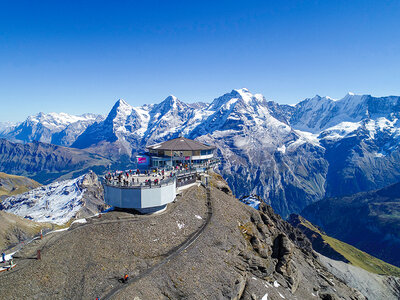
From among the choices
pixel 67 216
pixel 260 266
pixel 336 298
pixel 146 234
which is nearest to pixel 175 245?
pixel 146 234

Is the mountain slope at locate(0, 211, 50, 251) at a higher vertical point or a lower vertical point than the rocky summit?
lower

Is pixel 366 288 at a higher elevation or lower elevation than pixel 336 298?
lower

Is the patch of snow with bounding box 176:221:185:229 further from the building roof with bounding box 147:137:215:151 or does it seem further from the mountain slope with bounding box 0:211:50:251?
the mountain slope with bounding box 0:211:50:251

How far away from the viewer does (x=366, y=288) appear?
120500mm

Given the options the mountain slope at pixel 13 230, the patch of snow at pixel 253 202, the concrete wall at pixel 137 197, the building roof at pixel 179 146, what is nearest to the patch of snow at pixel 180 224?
the concrete wall at pixel 137 197

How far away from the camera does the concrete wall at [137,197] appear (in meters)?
45.7

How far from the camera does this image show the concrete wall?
4572cm

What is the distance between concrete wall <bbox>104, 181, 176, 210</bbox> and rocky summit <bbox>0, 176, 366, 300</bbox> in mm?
2026

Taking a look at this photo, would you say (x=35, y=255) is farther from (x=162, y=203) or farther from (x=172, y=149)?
(x=172, y=149)

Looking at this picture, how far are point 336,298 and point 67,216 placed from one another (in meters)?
189

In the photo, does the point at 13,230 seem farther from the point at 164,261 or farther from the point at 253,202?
the point at 164,261

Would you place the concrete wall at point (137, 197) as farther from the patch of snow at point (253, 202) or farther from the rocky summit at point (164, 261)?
the patch of snow at point (253, 202)

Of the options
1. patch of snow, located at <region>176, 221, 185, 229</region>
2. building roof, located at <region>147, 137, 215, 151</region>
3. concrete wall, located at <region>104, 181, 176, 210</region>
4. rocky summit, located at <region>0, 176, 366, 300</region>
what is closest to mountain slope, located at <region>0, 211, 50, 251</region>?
building roof, located at <region>147, 137, 215, 151</region>

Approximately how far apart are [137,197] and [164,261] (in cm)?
1313
